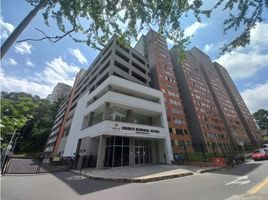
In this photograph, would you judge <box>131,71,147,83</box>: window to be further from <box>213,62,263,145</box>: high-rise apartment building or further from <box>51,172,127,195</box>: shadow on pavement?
<box>213,62,263,145</box>: high-rise apartment building

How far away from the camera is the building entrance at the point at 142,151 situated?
20942 millimetres

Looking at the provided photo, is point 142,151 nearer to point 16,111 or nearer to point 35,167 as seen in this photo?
point 35,167

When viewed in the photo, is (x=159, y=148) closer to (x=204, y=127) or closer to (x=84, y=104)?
(x=84, y=104)

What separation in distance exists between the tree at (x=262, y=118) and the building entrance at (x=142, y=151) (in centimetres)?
9614

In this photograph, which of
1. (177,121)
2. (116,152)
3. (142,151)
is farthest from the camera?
(177,121)

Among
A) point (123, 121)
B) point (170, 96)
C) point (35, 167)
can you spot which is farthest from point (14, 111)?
point (170, 96)

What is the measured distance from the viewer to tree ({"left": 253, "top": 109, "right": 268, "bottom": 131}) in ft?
278

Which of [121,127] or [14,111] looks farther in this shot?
[121,127]

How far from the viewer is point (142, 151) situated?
2194cm

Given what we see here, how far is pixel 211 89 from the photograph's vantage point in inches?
2564

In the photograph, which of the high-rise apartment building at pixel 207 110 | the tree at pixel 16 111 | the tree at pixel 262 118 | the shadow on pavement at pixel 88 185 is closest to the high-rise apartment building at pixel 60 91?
the high-rise apartment building at pixel 207 110

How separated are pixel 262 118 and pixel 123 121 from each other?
101m

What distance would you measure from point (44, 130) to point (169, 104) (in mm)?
49423

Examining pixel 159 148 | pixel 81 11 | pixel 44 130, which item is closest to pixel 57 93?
pixel 44 130
